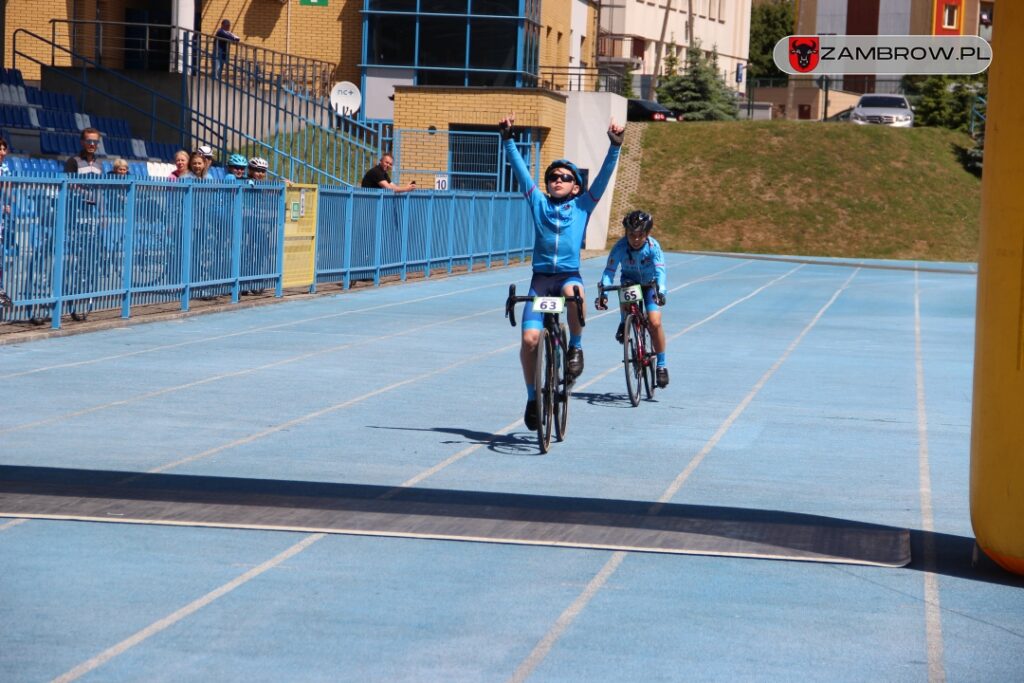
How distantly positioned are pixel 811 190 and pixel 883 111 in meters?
11.1

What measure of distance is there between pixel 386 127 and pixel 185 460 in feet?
121

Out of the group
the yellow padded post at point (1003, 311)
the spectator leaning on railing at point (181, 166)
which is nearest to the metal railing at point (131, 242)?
the spectator leaning on railing at point (181, 166)

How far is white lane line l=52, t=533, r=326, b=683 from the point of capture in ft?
16.8

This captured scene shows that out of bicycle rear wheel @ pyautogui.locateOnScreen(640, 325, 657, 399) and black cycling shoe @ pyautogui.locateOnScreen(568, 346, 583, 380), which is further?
bicycle rear wheel @ pyautogui.locateOnScreen(640, 325, 657, 399)

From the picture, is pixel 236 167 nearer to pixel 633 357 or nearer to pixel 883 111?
pixel 633 357

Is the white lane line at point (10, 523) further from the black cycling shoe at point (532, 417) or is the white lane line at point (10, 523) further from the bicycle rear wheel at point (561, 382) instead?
the bicycle rear wheel at point (561, 382)

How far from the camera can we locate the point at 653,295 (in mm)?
12922

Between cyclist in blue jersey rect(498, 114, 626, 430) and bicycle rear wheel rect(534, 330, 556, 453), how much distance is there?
6cm

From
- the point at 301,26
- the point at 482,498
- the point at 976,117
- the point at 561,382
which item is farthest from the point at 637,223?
the point at 976,117

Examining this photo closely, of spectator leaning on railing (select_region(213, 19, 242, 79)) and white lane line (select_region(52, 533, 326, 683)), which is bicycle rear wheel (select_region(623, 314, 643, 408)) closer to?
white lane line (select_region(52, 533, 326, 683))

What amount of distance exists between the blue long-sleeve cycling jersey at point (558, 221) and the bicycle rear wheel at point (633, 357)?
2.24 meters

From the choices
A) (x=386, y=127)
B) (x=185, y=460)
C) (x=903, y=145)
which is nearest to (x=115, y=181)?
(x=185, y=460)

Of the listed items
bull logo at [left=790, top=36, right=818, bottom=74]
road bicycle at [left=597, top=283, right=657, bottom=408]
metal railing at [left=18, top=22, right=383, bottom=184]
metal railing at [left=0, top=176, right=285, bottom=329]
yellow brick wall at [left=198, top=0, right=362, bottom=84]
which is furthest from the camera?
yellow brick wall at [left=198, top=0, right=362, bottom=84]

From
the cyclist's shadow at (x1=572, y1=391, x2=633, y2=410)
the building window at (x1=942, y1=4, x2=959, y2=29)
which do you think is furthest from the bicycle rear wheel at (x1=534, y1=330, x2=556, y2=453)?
the building window at (x1=942, y1=4, x2=959, y2=29)
